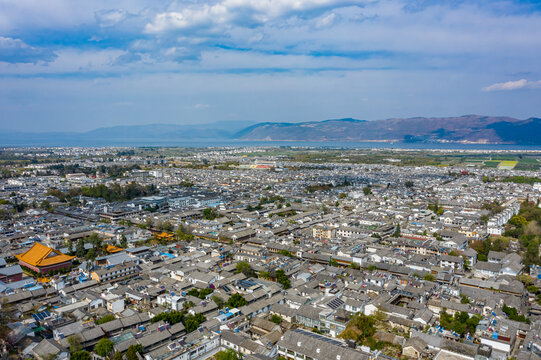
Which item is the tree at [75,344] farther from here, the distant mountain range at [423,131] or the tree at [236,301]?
the distant mountain range at [423,131]

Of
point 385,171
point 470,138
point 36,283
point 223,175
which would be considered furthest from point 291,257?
point 470,138

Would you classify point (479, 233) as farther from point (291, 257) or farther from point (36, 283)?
point (36, 283)

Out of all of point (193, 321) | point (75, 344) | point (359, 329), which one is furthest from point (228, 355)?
point (75, 344)

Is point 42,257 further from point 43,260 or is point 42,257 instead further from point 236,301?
point 236,301

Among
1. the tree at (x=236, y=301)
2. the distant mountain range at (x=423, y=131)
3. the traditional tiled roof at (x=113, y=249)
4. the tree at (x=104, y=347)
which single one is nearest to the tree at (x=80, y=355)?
the tree at (x=104, y=347)

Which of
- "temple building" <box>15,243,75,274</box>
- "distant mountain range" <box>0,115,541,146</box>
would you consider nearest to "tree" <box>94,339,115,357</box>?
"temple building" <box>15,243,75,274</box>
